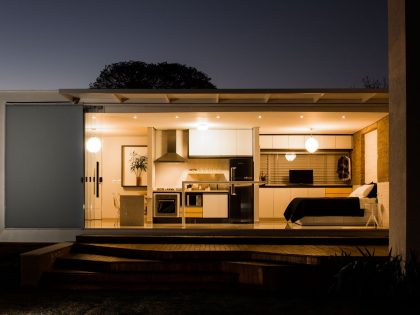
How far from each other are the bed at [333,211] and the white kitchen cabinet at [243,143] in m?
2.51

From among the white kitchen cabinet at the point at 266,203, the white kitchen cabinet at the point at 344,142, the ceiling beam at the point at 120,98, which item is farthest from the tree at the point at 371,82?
the ceiling beam at the point at 120,98

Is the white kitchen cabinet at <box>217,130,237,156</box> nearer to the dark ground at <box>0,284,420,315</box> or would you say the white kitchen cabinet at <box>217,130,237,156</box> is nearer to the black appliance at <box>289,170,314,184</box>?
the black appliance at <box>289,170,314,184</box>

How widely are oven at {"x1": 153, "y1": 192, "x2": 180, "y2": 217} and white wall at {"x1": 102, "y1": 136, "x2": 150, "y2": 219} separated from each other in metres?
2.12

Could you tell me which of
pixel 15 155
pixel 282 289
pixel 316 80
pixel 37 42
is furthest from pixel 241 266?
pixel 316 80

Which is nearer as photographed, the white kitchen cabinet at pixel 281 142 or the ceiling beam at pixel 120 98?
the ceiling beam at pixel 120 98

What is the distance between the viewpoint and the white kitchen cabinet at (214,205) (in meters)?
14.1

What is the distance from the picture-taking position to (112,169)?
640 inches

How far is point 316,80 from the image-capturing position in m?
24.0

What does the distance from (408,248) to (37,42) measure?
14063 mm

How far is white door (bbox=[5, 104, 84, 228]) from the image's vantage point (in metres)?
11.0

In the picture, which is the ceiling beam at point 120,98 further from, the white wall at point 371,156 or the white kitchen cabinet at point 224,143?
the white wall at point 371,156

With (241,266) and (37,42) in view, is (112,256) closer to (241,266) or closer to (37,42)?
(241,266)

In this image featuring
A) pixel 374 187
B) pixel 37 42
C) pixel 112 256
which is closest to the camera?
pixel 112 256

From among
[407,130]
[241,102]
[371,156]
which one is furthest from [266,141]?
[407,130]
